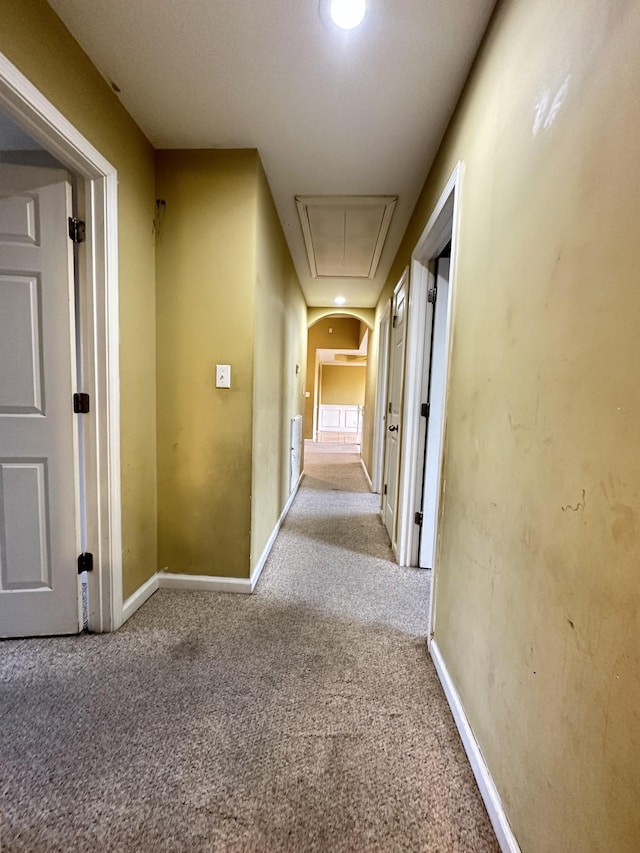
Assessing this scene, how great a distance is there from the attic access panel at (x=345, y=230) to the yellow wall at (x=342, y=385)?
7034 millimetres

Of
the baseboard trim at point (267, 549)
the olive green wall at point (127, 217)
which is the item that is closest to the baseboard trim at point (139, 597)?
the olive green wall at point (127, 217)

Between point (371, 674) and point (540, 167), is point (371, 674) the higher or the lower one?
the lower one

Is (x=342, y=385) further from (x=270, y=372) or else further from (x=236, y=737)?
(x=236, y=737)

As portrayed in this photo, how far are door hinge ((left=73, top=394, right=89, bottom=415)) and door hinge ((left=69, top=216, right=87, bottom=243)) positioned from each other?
0.63 metres

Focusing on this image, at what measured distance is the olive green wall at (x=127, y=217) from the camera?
3.62 feet

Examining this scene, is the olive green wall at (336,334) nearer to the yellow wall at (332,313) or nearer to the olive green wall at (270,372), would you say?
the yellow wall at (332,313)

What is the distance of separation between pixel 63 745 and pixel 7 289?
1.64 metres

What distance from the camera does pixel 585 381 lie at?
655 mm

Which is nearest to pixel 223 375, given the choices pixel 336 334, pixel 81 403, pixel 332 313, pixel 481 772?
pixel 81 403

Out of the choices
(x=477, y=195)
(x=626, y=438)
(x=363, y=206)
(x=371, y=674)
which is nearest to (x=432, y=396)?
(x=477, y=195)

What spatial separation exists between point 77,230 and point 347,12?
123 centimetres

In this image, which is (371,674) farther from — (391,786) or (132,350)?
(132,350)

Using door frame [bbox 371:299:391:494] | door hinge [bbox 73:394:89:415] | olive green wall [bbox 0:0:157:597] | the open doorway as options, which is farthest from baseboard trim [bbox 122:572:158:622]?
the open doorway

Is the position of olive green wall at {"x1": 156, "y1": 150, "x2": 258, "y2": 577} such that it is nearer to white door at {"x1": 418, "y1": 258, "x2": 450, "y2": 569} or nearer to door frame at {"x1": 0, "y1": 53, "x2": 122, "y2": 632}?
door frame at {"x1": 0, "y1": 53, "x2": 122, "y2": 632}
